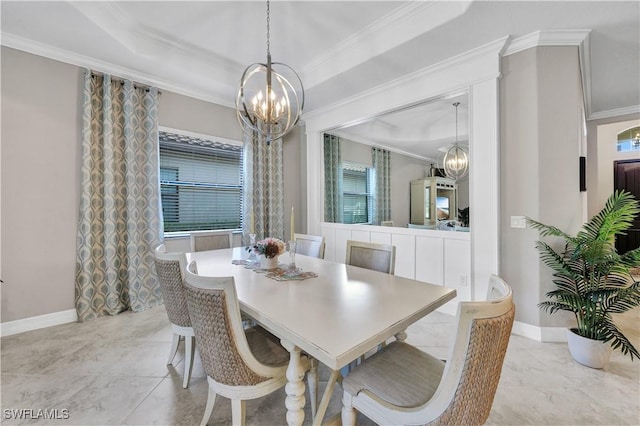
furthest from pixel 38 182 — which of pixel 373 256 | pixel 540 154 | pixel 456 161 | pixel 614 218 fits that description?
pixel 614 218

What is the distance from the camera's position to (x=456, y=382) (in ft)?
2.83

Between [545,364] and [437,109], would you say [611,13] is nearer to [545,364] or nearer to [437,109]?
[437,109]

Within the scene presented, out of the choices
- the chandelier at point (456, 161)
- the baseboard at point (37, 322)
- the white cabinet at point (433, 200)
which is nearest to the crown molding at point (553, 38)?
the chandelier at point (456, 161)

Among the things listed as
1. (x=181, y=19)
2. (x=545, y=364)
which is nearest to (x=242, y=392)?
(x=545, y=364)

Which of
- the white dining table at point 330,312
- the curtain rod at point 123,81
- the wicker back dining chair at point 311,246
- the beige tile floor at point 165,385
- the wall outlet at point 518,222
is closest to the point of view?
the white dining table at point 330,312

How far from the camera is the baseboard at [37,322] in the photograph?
249 cm

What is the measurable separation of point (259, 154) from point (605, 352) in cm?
415

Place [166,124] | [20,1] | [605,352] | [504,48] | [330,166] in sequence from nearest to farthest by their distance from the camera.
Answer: [605,352]
[20,1]
[504,48]
[166,124]
[330,166]

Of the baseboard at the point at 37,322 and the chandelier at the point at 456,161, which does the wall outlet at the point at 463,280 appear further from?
the baseboard at the point at 37,322

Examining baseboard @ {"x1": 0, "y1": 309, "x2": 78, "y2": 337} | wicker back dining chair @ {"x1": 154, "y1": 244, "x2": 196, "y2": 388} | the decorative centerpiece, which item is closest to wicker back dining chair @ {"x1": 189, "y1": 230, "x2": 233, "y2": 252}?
wicker back dining chair @ {"x1": 154, "y1": 244, "x2": 196, "y2": 388}

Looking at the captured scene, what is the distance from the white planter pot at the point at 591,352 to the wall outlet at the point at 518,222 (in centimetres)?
94

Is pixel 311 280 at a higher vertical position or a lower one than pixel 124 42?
lower

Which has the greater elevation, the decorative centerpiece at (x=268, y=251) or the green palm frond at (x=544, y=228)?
A: the green palm frond at (x=544, y=228)

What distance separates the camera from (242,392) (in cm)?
125
